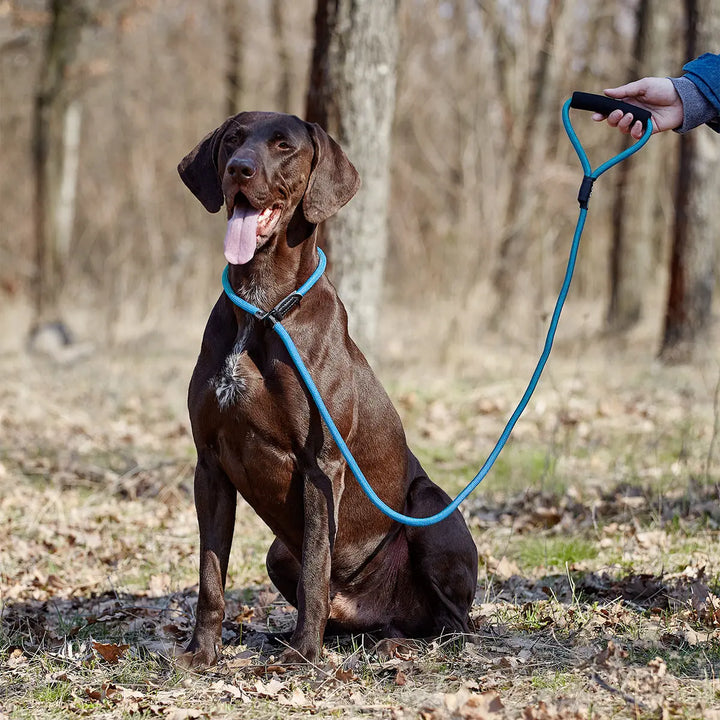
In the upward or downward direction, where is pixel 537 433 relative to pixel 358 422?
downward

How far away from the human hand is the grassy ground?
5.83ft

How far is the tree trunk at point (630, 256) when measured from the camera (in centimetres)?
1238

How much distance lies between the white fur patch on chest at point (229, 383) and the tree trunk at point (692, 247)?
7457 mm

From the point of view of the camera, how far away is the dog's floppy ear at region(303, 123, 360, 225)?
3.25 meters

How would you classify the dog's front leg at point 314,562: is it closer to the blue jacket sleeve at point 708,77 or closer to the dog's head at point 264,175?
the dog's head at point 264,175

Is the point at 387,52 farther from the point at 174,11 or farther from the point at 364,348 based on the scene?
the point at 174,11

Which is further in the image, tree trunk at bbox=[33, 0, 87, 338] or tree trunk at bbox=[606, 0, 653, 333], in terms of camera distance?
tree trunk at bbox=[606, 0, 653, 333]

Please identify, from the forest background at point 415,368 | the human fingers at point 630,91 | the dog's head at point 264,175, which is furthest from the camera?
the human fingers at point 630,91

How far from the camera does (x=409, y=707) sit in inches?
113

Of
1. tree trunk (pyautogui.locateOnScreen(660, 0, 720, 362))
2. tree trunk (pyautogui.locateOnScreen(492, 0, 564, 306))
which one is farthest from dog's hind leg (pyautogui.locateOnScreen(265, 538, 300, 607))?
tree trunk (pyautogui.locateOnScreen(492, 0, 564, 306))

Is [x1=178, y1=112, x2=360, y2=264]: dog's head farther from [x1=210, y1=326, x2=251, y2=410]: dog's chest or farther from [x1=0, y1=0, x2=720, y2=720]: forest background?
[x1=0, y1=0, x2=720, y2=720]: forest background

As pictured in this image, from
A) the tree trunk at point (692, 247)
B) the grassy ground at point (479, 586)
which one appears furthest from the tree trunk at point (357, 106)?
the tree trunk at point (692, 247)

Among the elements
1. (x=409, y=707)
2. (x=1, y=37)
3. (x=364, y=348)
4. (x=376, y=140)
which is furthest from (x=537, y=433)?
(x=1, y=37)

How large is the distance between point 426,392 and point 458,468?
195cm
